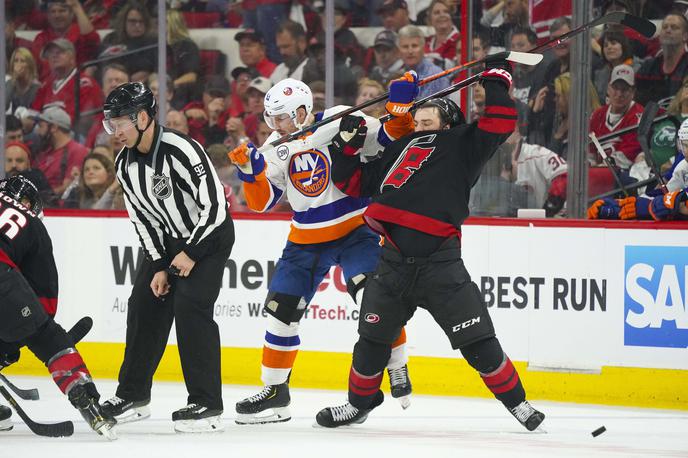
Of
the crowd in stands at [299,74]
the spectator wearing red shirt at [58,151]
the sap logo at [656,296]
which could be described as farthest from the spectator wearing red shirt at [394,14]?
the sap logo at [656,296]

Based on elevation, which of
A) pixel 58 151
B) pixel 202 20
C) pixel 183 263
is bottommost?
pixel 183 263

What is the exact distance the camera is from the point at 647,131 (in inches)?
217

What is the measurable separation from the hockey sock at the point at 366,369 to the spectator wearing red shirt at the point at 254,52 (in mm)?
3183

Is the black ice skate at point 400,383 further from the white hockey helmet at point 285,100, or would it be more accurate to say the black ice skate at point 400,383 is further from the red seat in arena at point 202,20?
the red seat in arena at point 202,20

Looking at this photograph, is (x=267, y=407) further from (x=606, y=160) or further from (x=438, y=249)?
(x=606, y=160)

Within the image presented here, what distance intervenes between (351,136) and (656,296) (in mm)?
1629

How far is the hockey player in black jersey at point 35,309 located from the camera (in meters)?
3.79

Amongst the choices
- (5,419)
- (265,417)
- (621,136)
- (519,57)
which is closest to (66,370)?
→ (5,419)

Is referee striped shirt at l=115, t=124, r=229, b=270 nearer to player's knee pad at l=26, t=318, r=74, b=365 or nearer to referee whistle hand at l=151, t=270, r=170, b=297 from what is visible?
referee whistle hand at l=151, t=270, r=170, b=297

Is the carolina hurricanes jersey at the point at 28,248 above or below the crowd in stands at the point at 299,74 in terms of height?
below

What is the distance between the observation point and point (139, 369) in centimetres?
423

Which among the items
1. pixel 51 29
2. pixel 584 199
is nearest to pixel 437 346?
pixel 584 199

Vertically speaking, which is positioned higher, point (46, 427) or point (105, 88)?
point (105, 88)

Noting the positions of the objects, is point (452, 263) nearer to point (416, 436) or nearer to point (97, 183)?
point (416, 436)
